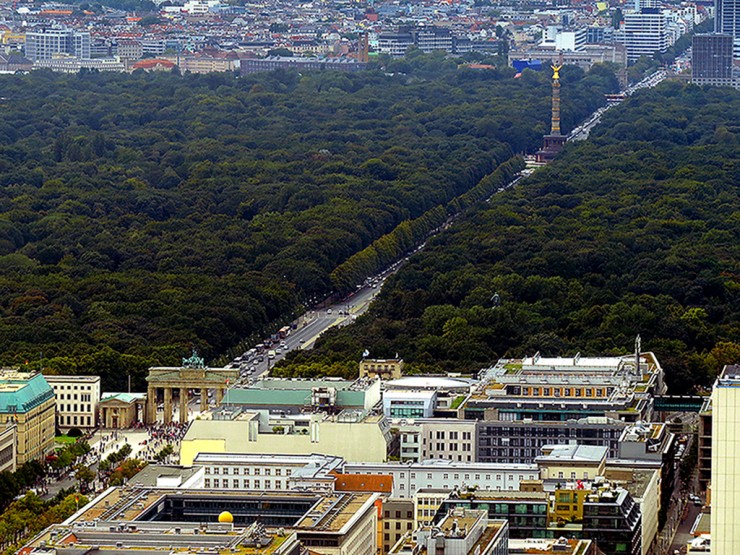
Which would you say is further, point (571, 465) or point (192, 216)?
point (192, 216)

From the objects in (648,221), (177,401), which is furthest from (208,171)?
(177,401)

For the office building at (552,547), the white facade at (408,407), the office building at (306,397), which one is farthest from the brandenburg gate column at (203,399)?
the office building at (552,547)

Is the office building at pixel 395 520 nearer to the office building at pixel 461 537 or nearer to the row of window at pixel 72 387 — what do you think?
the office building at pixel 461 537

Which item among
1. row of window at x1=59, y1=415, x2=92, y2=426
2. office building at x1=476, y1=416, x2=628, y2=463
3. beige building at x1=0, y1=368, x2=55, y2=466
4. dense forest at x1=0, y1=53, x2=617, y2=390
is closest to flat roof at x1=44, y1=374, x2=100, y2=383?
row of window at x1=59, y1=415, x2=92, y2=426

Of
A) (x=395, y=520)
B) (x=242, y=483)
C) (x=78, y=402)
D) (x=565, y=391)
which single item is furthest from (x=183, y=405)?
(x=395, y=520)

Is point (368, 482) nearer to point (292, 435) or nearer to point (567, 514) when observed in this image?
point (567, 514)

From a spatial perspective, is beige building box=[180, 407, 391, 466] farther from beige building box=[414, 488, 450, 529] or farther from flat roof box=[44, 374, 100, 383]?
flat roof box=[44, 374, 100, 383]
